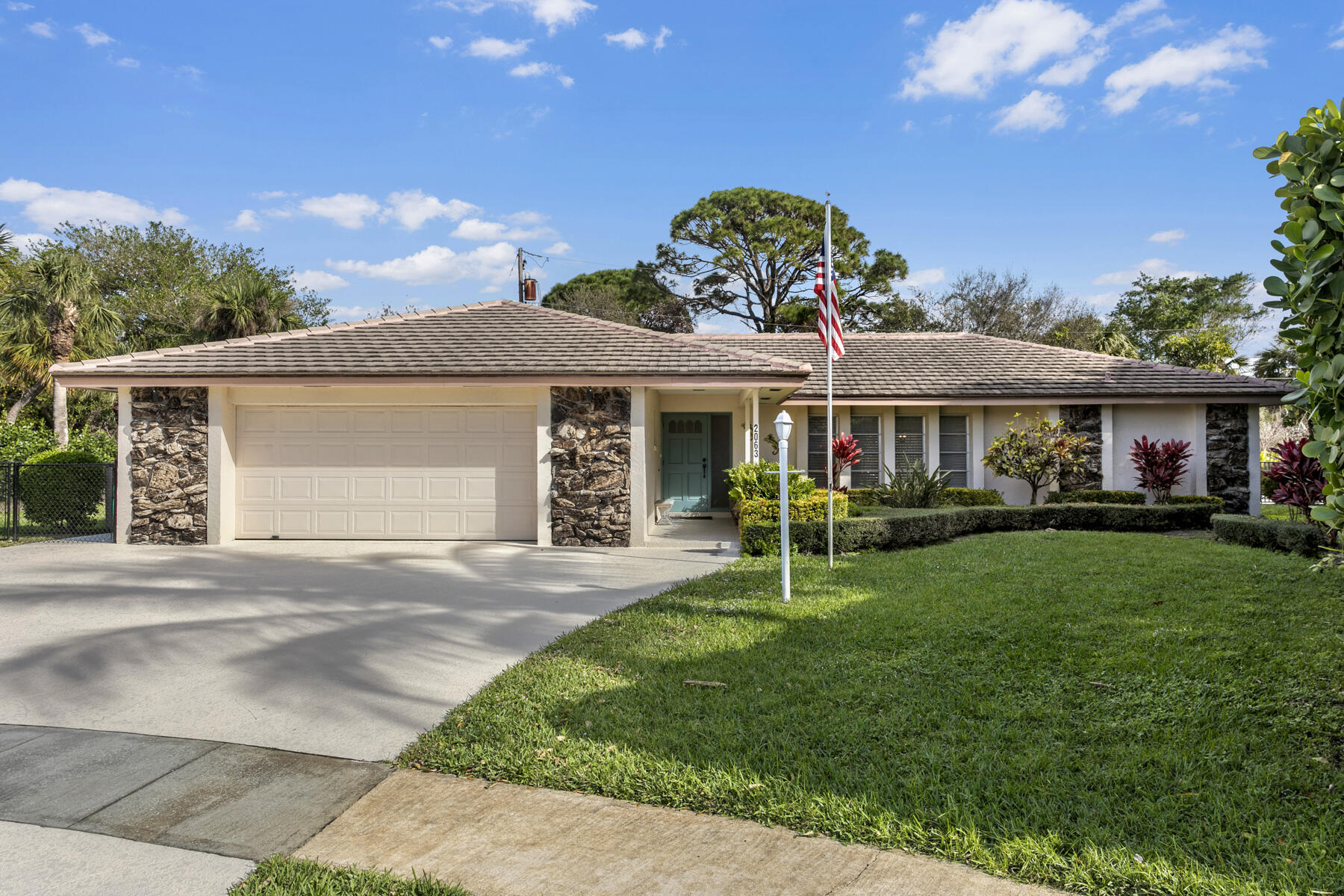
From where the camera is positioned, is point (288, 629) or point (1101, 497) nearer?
point (288, 629)

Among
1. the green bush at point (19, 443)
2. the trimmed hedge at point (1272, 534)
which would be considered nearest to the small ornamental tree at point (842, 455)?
the trimmed hedge at point (1272, 534)

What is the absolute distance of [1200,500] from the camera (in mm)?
14680

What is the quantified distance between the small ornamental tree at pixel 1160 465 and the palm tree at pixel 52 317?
2582 centimetres

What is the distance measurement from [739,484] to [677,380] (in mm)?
1943

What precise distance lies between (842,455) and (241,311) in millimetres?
16205

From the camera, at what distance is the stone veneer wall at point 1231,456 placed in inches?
632

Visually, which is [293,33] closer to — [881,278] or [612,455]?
[612,455]

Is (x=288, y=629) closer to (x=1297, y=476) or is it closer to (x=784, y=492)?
(x=784, y=492)

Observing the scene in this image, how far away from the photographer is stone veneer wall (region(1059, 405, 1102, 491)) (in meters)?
16.3

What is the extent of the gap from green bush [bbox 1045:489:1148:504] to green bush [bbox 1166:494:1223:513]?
505 millimetres

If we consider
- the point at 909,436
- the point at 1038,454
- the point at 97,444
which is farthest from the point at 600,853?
the point at 97,444

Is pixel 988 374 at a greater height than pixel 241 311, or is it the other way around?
pixel 241 311

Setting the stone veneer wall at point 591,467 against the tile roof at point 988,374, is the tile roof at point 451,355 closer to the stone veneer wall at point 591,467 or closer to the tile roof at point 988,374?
the stone veneer wall at point 591,467

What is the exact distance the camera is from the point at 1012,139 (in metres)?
19.1
